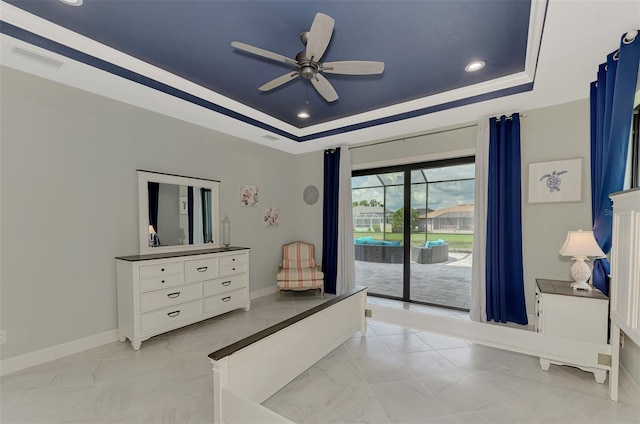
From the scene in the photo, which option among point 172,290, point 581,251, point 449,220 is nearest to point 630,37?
point 581,251

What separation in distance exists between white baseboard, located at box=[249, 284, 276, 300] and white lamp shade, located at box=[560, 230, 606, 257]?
3.95m

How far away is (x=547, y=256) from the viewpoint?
3188 mm

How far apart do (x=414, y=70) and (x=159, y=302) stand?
360 cm

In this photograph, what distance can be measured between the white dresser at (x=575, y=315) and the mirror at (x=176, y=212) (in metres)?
3.84

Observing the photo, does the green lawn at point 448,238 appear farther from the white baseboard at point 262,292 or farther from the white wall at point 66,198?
the white wall at point 66,198

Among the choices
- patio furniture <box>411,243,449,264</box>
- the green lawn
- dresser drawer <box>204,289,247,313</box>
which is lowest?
dresser drawer <box>204,289,247,313</box>

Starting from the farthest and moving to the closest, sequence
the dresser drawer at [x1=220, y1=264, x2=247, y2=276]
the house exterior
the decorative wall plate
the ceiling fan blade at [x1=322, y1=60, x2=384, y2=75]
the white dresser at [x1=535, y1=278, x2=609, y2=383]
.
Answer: the decorative wall plate, the house exterior, the dresser drawer at [x1=220, y1=264, x2=247, y2=276], the white dresser at [x1=535, y1=278, x2=609, y2=383], the ceiling fan blade at [x1=322, y1=60, x2=384, y2=75]

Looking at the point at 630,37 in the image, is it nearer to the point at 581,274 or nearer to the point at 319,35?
the point at 581,274

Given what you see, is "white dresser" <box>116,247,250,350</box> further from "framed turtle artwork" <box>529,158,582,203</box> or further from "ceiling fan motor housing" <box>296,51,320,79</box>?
"framed turtle artwork" <box>529,158,582,203</box>

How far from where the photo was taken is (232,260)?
3.70m

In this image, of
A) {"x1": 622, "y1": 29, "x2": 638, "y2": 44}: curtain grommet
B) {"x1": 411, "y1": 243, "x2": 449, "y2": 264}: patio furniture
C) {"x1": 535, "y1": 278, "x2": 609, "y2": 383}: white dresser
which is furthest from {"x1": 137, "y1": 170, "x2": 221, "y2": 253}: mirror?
{"x1": 622, "y1": 29, "x2": 638, "y2": 44}: curtain grommet

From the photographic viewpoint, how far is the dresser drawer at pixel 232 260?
358 cm

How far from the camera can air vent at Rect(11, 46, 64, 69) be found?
Result: 2131 mm

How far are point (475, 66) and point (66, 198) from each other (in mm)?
4188
